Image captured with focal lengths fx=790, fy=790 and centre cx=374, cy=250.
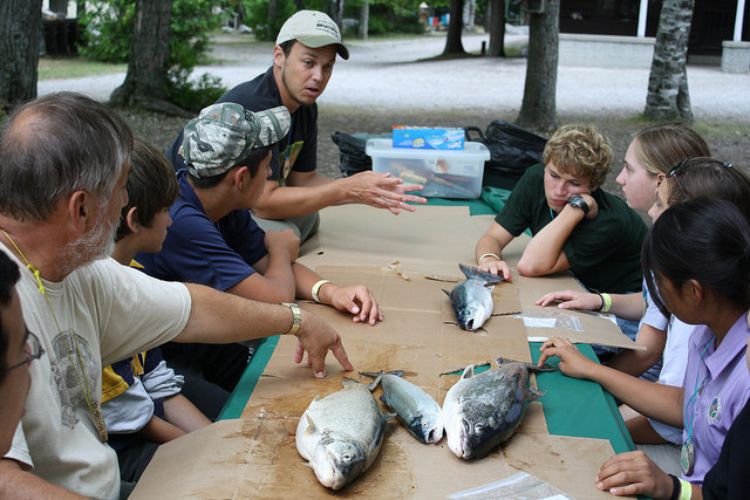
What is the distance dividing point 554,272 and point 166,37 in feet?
32.0

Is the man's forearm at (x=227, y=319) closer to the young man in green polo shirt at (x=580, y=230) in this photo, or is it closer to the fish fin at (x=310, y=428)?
the fish fin at (x=310, y=428)

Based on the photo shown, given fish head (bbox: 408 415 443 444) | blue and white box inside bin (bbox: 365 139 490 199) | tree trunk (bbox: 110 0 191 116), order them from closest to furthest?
fish head (bbox: 408 415 443 444)
blue and white box inside bin (bbox: 365 139 490 199)
tree trunk (bbox: 110 0 191 116)

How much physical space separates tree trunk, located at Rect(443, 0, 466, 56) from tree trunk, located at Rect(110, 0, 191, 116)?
47.0ft

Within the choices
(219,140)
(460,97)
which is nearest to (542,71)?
(460,97)

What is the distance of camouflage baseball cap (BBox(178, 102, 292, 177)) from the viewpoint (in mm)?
2711

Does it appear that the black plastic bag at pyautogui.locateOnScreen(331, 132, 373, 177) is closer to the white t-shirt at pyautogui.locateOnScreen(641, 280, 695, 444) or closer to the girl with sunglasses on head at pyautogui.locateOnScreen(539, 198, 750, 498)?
the white t-shirt at pyautogui.locateOnScreen(641, 280, 695, 444)

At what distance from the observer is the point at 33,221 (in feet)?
5.53

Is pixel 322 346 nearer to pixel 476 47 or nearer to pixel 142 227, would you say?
pixel 142 227

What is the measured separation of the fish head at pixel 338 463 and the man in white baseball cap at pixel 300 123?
181 cm

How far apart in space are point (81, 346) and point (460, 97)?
1386 centimetres

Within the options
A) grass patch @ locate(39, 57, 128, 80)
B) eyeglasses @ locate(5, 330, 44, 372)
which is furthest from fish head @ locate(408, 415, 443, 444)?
grass patch @ locate(39, 57, 128, 80)

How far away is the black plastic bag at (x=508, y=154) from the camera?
16.8ft

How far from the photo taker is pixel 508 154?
203 inches

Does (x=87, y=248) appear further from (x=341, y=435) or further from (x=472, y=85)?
(x=472, y=85)
